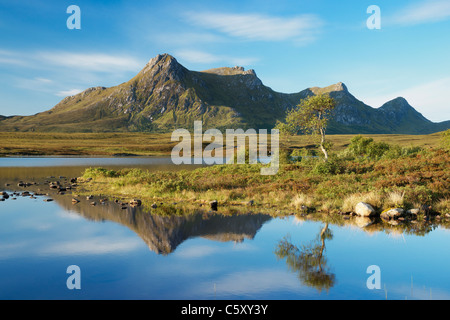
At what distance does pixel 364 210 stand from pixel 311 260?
399 inches

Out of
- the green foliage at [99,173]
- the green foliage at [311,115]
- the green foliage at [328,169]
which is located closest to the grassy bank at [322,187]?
the green foliage at [328,169]

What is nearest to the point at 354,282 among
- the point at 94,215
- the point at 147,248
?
the point at 147,248

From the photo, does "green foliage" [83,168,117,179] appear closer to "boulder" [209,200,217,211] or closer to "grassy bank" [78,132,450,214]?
"grassy bank" [78,132,450,214]

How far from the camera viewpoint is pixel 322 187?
3006 cm

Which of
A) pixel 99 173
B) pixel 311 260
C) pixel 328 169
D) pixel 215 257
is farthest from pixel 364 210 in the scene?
pixel 99 173

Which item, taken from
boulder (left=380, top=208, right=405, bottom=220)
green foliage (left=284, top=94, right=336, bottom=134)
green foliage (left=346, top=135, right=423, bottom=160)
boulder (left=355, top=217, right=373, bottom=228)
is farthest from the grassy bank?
green foliage (left=346, top=135, right=423, bottom=160)

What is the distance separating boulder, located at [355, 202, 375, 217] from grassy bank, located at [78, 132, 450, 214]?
930 mm

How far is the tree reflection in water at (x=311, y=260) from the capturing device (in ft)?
43.9

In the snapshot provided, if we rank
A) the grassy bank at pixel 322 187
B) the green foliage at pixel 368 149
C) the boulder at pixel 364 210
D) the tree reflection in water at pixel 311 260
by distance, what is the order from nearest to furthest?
the tree reflection in water at pixel 311 260 < the boulder at pixel 364 210 < the grassy bank at pixel 322 187 < the green foliage at pixel 368 149

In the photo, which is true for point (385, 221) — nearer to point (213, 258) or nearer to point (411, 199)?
point (411, 199)

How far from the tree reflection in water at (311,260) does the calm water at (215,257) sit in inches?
2.0

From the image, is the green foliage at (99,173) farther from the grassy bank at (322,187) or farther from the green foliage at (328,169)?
the green foliage at (328,169)

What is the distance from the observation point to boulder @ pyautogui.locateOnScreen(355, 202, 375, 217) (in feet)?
78.6

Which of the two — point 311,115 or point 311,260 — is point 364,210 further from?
point 311,115
